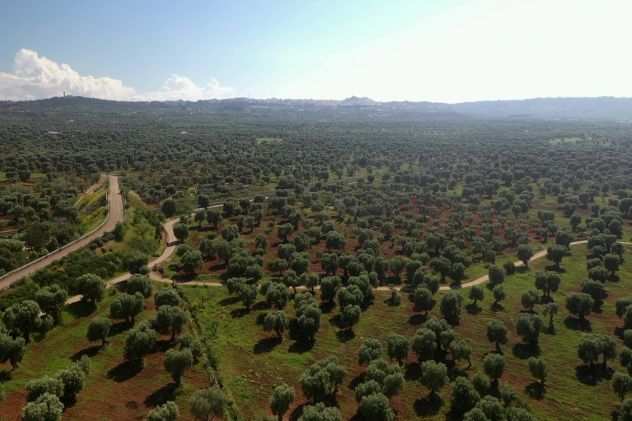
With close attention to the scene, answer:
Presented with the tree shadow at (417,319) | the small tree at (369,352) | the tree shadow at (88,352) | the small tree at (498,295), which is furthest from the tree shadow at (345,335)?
the tree shadow at (88,352)

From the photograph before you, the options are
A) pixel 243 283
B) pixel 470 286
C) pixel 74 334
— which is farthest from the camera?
A: pixel 470 286

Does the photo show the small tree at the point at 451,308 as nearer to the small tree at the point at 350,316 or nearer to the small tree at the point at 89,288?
the small tree at the point at 350,316

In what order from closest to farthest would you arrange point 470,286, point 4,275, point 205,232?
point 4,275 < point 470,286 < point 205,232

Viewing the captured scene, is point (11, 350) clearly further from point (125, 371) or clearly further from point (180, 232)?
point (180, 232)

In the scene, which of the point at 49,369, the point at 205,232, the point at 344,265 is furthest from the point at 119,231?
the point at 344,265

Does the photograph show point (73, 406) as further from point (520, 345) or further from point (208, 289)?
point (520, 345)

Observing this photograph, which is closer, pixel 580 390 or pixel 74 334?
pixel 580 390

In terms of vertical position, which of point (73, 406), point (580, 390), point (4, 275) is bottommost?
point (580, 390)
